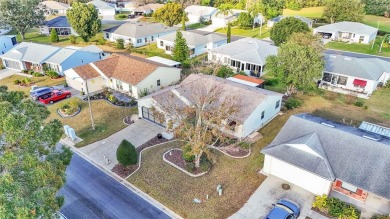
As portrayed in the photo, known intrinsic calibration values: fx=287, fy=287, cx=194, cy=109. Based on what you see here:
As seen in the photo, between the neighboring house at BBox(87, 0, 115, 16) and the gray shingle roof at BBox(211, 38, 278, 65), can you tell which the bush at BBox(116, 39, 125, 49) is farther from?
the neighboring house at BBox(87, 0, 115, 16)

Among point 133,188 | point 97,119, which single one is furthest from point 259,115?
point 97,119

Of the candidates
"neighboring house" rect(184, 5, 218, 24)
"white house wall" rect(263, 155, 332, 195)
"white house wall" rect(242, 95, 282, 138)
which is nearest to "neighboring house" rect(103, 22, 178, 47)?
"neighboring house" rect(184, 5, 218, 24)

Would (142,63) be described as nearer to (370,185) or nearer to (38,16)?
(370,185)

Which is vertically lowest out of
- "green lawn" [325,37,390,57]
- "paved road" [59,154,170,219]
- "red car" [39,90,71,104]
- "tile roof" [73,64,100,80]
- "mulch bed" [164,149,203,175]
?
"paved road" [59,154,170,219]

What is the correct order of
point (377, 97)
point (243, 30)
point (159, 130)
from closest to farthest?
point (159, 130) → point (377, 97) → point (243, 30)

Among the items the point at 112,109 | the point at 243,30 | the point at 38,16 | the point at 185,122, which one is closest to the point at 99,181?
the point at 185,122

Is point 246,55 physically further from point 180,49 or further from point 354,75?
point 354,75

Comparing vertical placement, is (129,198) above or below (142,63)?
below
